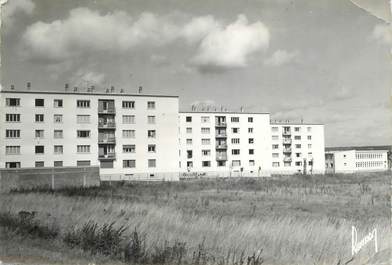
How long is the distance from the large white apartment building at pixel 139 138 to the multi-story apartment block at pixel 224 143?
4.6 inches

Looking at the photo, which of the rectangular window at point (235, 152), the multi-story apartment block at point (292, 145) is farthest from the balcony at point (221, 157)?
the multi-story apartment block at point (292, 145)

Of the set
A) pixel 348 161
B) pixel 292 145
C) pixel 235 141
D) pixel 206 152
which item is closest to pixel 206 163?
pixel 206 152

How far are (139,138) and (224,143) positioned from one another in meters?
20.3

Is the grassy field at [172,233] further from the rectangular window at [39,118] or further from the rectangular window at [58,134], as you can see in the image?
the rectangular window at [39,118]

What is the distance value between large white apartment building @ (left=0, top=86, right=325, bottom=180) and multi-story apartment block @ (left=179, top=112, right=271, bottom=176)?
117 millimetres

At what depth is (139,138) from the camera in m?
28.3

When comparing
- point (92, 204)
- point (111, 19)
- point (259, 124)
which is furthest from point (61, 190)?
point (259, 124)

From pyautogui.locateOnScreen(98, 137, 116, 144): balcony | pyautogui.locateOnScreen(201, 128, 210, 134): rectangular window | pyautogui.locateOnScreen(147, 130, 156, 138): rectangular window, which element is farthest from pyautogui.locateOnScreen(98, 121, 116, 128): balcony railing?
pyautogui.locateOnScreen(201, 128, 210, 134): rectangular window

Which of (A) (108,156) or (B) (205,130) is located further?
(B) (205,130)

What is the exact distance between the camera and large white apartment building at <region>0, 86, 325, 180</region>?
1230 centimetres

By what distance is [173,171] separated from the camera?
28.0m

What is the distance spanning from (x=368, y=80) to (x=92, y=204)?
6.51 metres

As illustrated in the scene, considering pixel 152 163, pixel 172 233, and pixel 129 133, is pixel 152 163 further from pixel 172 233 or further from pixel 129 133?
pixel 172 233

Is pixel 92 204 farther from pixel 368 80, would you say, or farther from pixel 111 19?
pixel 368 80
